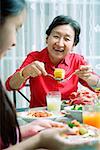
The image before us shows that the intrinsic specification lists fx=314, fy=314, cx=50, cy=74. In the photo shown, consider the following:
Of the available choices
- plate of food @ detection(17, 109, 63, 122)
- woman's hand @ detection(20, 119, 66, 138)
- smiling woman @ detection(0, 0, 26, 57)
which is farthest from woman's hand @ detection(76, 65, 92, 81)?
smiling woman @ detection(0, 0, 26, 57)

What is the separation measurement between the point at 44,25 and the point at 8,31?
1.86 meters

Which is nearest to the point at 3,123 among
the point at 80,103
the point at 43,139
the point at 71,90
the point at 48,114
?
the point at 43,139

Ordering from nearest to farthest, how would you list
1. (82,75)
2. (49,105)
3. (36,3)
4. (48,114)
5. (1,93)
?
(1,93) → (48,114) → (49,105) → (82,75) → (36,3)

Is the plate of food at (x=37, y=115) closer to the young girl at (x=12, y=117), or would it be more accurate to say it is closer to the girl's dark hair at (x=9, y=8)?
the young girl at (x=12, y=117)

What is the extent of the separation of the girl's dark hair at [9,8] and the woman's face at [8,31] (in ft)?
0.04

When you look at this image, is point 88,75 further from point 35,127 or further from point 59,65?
point 35,127

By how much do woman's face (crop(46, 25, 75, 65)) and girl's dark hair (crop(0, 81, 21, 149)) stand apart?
965 mm

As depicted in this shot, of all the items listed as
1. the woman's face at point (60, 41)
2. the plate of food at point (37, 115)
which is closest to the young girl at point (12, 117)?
the plate of food at point (37, 115)

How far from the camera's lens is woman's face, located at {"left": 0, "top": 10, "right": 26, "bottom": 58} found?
0.82m

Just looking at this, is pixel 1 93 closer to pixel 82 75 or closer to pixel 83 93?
pixel 83 93

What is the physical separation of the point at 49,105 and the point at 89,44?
4.34ft

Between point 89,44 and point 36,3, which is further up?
point 36,3

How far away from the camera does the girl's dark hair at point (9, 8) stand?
81 cm

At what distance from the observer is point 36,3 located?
2.64 meters
